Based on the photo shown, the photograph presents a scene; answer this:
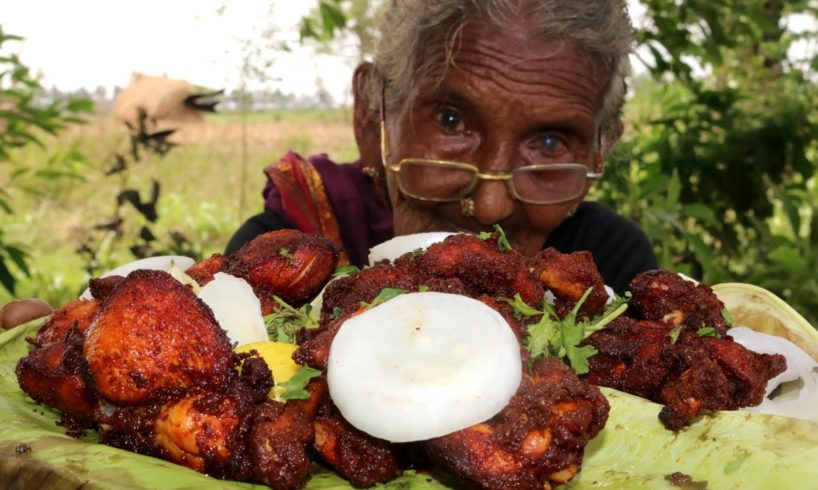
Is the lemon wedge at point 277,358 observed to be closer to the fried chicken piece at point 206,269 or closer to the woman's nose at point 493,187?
the fried chicken piece at point 206,269

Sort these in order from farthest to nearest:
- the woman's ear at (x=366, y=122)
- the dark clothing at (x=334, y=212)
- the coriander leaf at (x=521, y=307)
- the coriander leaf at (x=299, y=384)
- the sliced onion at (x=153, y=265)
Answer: the dark clothing at (x=334, y=212) < the woman's ear at (x=366, y=122) < the sliced onion at (x=153, y=265) < the coriander leaf at (x=521, y=307) < the coriander leaf at (x=299, y=384)

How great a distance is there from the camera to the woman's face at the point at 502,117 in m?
2.16

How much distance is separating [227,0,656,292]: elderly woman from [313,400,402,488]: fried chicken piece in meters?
1.32

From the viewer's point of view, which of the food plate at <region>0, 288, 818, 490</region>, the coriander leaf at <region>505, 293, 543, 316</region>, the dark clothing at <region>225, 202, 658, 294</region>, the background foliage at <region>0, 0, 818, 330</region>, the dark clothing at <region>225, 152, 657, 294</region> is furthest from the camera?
the background foliage at <region>0, 0, 818, 330</region>

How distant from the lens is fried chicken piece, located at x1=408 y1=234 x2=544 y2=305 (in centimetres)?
116

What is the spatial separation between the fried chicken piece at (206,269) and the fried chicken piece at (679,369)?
64 centimetres

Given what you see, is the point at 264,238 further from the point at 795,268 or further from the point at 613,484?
the point at 795,268

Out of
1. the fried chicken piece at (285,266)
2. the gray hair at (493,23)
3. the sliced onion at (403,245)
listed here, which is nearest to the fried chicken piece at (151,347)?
the fried chicken piece at (285,266)

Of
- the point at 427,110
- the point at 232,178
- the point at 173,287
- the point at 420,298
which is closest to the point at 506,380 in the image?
the point at 420,298

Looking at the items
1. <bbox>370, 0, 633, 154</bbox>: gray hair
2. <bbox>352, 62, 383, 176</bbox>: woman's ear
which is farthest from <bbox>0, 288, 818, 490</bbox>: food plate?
<bbox>352, 62, 383, 176</bbox>: woman's ear

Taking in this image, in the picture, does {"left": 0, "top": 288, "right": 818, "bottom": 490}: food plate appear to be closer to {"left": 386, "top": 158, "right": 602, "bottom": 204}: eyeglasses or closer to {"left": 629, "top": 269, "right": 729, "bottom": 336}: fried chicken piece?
{"left": 629, "top": 269, "right": 729, "bottom": 336}: fried chicken piece

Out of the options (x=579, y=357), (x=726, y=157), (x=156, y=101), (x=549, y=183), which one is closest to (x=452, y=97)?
(x=549, y=183)

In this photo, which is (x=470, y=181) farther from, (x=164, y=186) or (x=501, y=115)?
(x=164, y=186)

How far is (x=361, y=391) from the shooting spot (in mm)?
896
